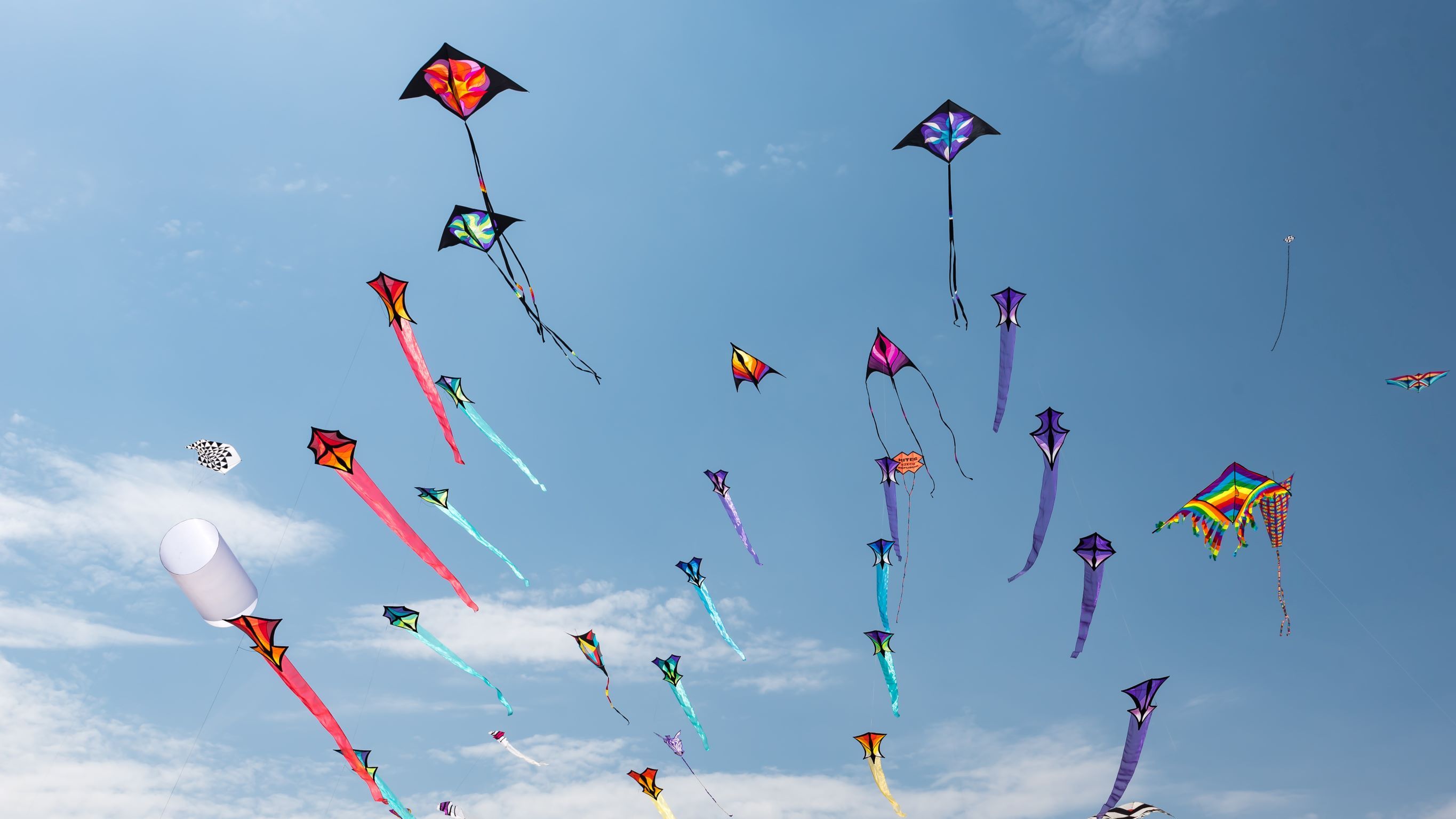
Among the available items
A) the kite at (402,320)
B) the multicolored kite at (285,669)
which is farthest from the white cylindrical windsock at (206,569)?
the kite at (402,320)

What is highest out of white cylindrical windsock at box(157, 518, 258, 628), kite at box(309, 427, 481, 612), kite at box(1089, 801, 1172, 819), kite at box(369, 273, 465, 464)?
kite at box(369, 273, 465, 464)

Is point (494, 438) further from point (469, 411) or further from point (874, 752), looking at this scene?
point (874, 752)

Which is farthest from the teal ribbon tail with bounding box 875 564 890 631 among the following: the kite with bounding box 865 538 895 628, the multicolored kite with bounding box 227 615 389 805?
the multicolored kite with bounding box 227 615 389 805

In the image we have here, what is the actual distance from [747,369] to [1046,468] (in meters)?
9.32

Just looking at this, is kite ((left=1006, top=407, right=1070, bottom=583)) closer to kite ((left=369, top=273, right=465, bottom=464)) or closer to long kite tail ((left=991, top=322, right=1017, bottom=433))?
long kite tail ((left=991, top=322, right=1017, bottom=433))

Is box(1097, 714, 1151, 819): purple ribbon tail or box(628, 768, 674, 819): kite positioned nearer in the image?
box(1097, 714, 1151, 819): purple ribbon tail

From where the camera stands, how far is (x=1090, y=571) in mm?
20484

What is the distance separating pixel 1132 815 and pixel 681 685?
1388cm

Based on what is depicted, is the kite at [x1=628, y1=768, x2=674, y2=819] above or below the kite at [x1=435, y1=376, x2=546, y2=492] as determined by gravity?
below

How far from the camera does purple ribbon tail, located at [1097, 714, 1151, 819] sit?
62.7 feet

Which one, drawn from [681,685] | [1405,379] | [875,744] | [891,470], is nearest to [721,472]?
[891,470]

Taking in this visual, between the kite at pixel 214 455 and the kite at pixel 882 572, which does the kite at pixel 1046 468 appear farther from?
the kite at pixel 214 455

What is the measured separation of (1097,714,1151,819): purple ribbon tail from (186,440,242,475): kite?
22.9m

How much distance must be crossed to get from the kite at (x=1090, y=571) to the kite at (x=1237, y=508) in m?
3.29
